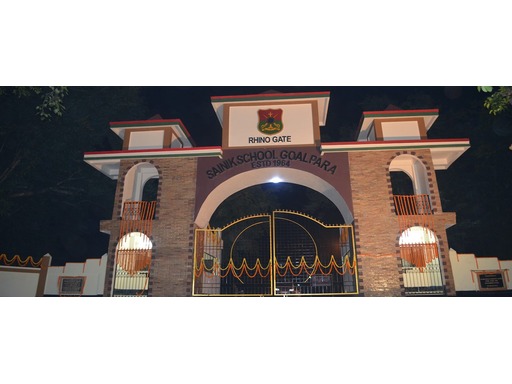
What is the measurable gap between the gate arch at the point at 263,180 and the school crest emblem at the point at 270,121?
1438 millimetres

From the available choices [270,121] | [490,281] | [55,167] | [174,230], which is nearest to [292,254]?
[174,230]

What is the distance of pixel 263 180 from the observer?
1349 cm

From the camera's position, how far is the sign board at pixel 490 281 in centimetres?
1323

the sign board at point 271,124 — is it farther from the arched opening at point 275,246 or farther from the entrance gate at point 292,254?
the entrance gate at point 292,254

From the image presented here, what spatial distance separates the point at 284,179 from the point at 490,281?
848cm

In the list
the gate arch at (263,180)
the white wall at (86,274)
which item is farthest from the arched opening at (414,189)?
the white wall at (86,274)

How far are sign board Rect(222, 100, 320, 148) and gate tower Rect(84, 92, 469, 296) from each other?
0.12ft

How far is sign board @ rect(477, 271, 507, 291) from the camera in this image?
13234 mm

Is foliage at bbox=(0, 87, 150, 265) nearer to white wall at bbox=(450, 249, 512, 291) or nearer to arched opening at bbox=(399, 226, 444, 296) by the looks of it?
arched opening at bbox=(399, 226, 444, 296)

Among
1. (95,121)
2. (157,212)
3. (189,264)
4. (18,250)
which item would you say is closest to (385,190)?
(189,264)

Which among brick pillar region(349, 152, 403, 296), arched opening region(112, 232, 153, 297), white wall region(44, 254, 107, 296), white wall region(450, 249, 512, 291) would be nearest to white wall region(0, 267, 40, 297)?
white wall region(44, 254, 107, 296)

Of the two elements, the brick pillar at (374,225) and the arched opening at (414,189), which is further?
the arched opening at (414,189)

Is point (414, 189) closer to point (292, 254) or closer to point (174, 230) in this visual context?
point (292, 254)

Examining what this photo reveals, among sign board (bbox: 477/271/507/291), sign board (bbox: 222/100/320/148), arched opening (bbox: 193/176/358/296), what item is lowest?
sign board (bbox: 477/271/507/291)
